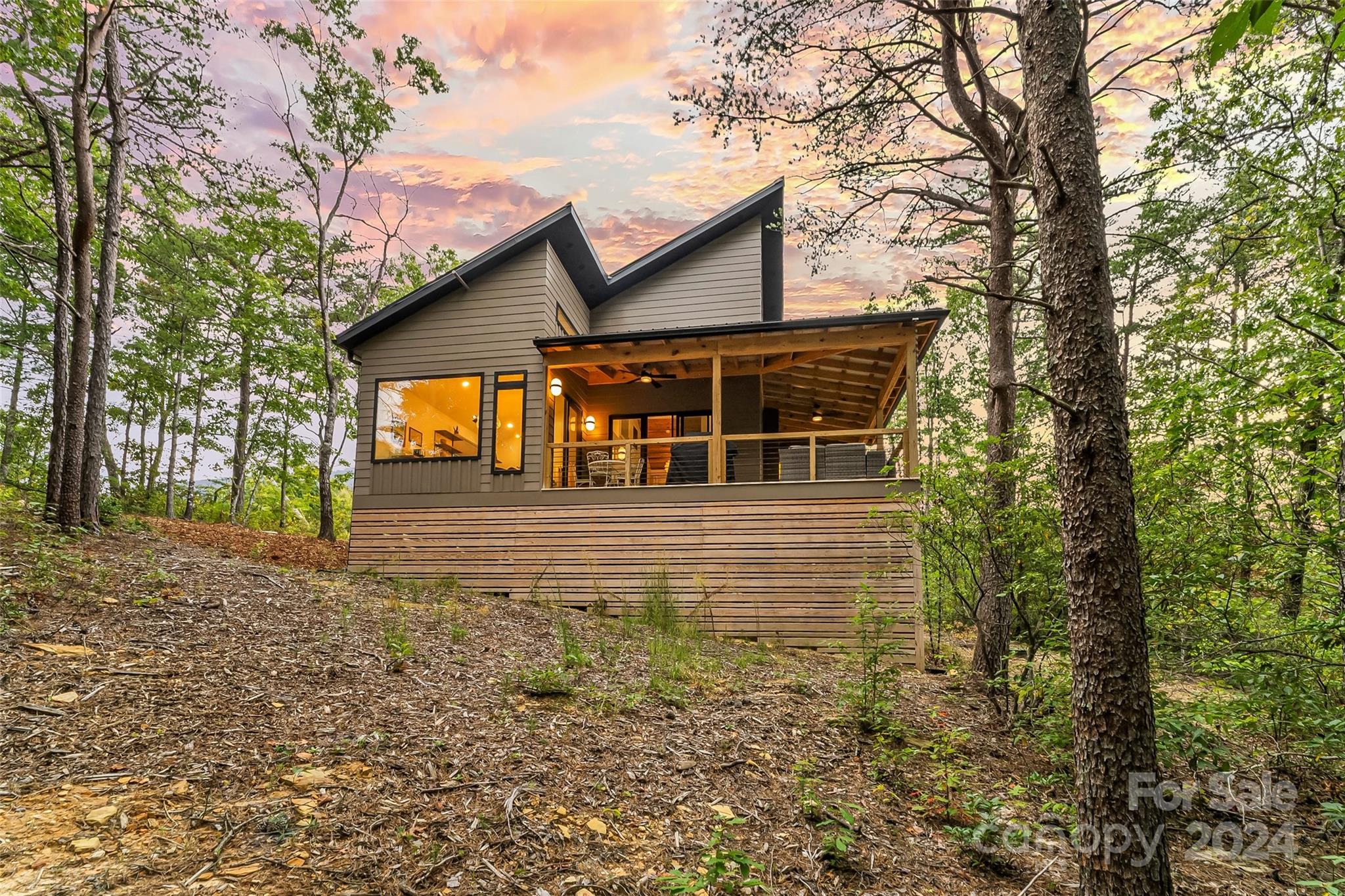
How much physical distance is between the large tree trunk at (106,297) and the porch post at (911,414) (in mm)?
10261

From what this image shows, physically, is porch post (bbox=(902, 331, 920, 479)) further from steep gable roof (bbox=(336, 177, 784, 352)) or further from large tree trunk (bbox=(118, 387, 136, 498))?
large tree trunk (bbox=(118, 387, 136, 498))

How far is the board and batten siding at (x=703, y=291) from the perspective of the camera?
1220cm

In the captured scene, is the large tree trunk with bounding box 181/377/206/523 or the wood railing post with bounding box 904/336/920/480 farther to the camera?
the large tree trunk with bounding box 181/377/206/523

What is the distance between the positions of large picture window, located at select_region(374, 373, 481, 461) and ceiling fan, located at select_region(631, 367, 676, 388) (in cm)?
293

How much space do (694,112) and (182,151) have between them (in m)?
7.40

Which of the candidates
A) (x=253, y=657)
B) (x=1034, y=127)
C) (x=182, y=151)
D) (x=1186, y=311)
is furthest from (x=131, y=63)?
(x=1186, y=311)

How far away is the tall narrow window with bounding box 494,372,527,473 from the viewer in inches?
379

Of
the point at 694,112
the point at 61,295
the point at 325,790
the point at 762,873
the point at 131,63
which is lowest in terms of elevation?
the point at 762,873

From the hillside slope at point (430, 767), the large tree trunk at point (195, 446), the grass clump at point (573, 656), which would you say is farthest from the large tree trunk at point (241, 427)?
the grass clump at point (573, 656)

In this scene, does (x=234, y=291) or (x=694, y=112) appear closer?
(x=694, y=112)

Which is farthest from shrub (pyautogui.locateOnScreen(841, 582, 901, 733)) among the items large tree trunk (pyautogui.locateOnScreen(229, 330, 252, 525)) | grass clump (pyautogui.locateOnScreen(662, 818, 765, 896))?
large tree trunk (pyautogui.locateOnScreen(229, 330, 252, 525))

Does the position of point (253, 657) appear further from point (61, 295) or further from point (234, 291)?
point (234, 291)

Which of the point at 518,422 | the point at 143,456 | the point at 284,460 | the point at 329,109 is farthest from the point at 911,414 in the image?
the point at 143,456

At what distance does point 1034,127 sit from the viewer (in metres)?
2.65
